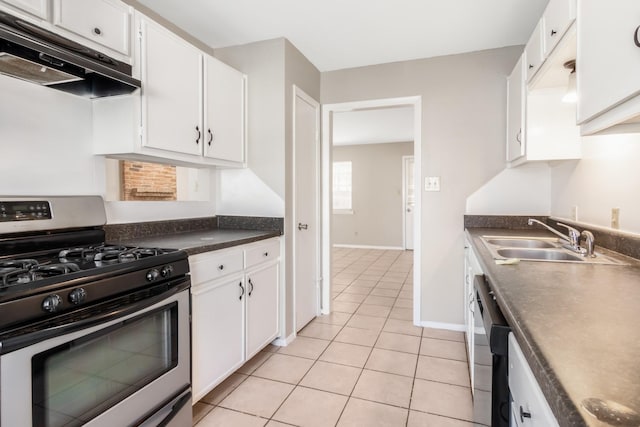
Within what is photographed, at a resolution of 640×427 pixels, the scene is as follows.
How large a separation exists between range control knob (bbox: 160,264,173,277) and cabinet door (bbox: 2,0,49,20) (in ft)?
3.69

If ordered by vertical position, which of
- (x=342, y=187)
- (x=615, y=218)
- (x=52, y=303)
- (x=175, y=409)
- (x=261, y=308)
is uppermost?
(x=342, y=187)

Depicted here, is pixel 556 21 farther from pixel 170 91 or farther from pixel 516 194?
pixel 170 91

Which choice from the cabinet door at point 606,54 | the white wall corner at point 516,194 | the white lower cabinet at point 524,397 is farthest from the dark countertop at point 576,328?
the white wall corner at point 516,194

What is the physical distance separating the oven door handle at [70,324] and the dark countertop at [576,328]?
1233mm

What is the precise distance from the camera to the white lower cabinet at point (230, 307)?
177cm

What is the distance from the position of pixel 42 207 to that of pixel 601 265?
7.99 ft

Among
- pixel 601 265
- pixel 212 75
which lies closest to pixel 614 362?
pixel 601 265

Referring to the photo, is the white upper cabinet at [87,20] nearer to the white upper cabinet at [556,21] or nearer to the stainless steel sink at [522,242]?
the white upper cabinet at [556,21]

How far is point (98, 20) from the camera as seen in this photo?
63.5 inches

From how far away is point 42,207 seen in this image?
5.30 feet

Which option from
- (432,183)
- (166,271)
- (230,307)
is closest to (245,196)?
(230,307)

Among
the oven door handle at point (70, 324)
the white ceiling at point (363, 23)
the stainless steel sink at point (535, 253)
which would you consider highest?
the white ceiling at point (363, 23)

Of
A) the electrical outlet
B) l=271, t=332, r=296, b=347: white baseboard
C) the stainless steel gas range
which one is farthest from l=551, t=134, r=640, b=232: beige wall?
l=271, t=332, r=296, b=347: white baseboard

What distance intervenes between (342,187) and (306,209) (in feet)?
16.2
